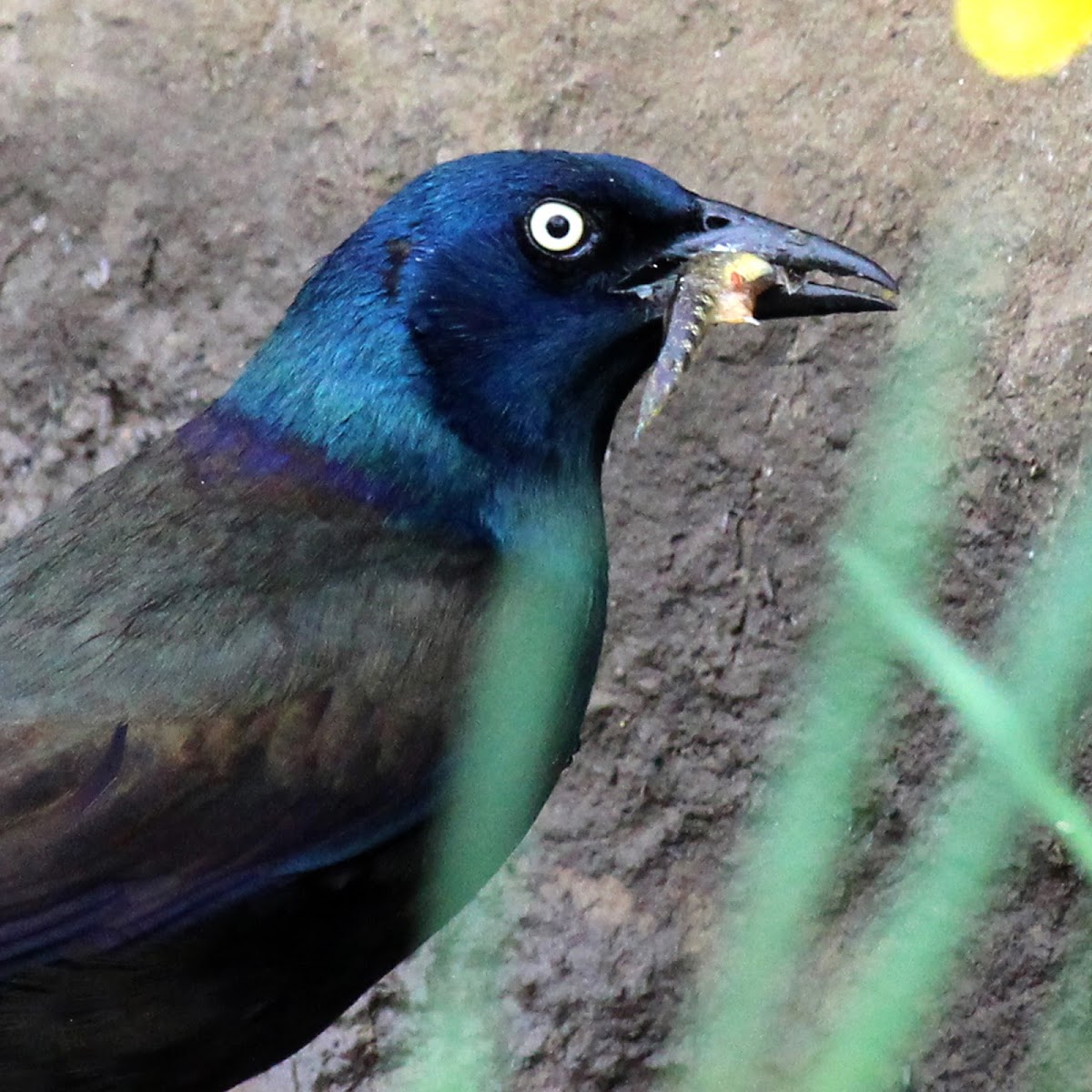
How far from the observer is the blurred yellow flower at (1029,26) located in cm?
95

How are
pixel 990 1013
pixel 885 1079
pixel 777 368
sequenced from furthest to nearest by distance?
pixel 777 368, pixel 990 1013, pixel 885 1079

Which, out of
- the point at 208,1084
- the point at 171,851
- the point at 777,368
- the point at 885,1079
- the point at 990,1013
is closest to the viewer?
the point at 885,1079

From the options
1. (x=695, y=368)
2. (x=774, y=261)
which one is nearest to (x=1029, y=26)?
(x=774, y=261)

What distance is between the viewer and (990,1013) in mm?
2602

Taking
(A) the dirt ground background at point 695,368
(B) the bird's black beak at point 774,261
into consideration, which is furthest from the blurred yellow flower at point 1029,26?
(A) the dirt ground background at point 695,368

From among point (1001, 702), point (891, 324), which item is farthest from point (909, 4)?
point (1001, 702)

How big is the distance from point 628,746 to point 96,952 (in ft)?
3.95

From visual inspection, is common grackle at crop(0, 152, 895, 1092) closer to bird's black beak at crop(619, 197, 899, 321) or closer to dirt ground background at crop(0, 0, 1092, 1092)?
bird's black beak at crop(619, 197, 899, 321)

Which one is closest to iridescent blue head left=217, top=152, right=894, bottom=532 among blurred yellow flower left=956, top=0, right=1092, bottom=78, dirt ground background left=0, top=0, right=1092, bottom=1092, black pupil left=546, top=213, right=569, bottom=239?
black pupil left=546, top=213, right=569, bottom=239

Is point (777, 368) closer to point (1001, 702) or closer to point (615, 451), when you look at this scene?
point (615, 451)

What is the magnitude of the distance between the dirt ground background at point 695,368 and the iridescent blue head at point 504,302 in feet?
2.24

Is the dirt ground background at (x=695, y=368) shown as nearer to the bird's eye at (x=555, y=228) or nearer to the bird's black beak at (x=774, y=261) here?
the bird's black beak at (x=774, y=261)

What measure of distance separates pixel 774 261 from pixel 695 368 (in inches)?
30.1

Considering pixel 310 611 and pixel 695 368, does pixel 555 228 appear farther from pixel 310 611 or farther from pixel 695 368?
pixel 695 368
